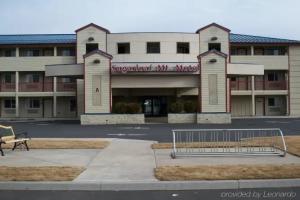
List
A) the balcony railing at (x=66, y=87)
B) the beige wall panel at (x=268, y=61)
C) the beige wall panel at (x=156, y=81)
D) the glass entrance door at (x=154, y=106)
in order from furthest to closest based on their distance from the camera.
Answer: the balcony railing at (x=66, y=87) < the beige wall panel at (x=268, y=61) < the glass entrance door at (x=154, y=106) < the beige wall panel at (x=156, y=81)

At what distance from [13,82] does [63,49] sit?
7.02 metres

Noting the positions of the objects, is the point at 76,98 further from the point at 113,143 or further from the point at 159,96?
the point at 113,143

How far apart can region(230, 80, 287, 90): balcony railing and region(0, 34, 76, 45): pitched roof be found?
18.7 m

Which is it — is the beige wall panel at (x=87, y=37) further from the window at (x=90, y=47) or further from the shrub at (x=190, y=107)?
the shrub at (x=190, y=107)

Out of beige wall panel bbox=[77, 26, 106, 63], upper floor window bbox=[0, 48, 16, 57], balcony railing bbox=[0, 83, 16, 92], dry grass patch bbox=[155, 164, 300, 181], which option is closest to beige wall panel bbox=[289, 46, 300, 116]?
beige wall panel bbox=[77, 26, 106, 63]

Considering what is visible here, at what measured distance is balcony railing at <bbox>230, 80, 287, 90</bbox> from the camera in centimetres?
4931

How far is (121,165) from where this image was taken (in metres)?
12.3

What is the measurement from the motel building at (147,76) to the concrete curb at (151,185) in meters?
26.2

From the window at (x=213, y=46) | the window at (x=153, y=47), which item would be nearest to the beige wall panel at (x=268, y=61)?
the window at (x=213, y=46)

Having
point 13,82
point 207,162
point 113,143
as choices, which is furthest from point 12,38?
point 207,162

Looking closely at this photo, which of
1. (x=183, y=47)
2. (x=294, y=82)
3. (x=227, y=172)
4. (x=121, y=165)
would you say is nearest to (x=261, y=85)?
(x=294, y=82)

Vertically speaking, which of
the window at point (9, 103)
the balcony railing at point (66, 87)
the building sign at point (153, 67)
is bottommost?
the window at point (9, 103)

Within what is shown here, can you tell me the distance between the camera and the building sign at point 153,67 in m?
36.7

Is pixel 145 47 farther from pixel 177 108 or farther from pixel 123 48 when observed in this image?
pixel 177 108
